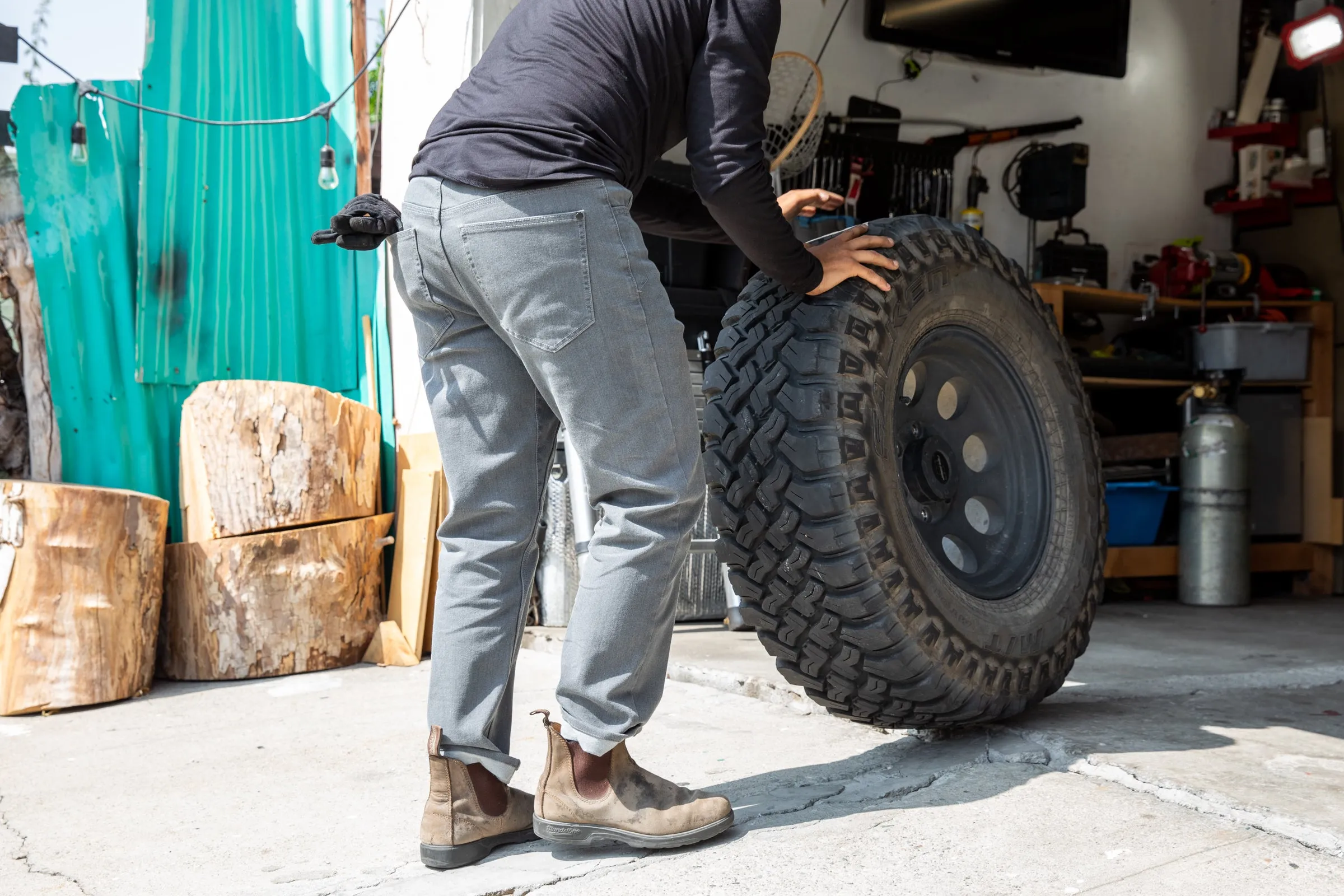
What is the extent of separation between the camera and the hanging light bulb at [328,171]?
3.31 meters

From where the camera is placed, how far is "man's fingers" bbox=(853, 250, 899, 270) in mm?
1750

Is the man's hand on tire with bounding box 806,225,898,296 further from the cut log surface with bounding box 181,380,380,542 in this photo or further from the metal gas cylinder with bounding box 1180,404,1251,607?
the metal gas cylinder with bounding box 1180,404,1251,607

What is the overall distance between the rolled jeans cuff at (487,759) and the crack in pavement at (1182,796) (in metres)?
0.85

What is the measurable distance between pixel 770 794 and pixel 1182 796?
58 centimetres

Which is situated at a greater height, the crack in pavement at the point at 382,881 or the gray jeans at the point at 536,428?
the gray jeans at the point at 536,428

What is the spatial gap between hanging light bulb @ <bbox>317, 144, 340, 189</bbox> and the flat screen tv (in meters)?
2.50

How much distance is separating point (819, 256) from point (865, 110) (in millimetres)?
3383

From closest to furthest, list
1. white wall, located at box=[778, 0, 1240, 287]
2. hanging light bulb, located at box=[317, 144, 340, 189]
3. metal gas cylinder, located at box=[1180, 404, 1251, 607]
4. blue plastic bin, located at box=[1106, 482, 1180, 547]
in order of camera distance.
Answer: hanging light bulb, located at box=[317, 144, 340, 189] → metal gas cylinder, located at box=[1180, 404, 1251, 607] → blue plastic bin, located at box=[1106, 482, 1180, 547] → white wall, located at box=[778, 0, 1240, 287]

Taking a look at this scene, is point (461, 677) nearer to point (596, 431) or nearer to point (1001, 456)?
point (596, 431)

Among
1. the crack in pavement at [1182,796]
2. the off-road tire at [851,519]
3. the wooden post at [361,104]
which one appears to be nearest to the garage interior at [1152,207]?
the wooden post at [361,104]

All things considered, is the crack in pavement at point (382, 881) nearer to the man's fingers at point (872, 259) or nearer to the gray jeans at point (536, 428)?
the gray jeans at point (536, 428)

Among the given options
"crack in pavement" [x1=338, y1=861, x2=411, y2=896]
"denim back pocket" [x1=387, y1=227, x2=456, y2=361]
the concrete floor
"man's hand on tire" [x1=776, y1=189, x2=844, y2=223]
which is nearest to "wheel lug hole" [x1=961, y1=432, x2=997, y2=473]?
the concrete floor

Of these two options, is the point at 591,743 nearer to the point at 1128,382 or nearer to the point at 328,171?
the point at 328,171

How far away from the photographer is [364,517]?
10.4ft
